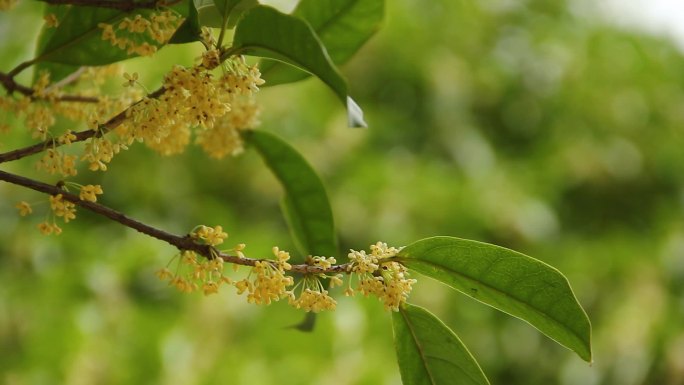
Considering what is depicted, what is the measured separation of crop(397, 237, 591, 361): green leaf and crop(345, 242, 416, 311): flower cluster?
0.06 feet

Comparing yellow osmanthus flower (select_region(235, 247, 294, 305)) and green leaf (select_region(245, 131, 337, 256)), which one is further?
green leaf (select_region(245, 131, 337, 256))

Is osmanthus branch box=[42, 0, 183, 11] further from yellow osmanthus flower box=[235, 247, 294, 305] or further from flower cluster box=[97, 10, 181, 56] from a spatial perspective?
yellow osmanthus flower box=[235, 247, 294, 305]

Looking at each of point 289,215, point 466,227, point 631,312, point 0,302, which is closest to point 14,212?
point 0,302

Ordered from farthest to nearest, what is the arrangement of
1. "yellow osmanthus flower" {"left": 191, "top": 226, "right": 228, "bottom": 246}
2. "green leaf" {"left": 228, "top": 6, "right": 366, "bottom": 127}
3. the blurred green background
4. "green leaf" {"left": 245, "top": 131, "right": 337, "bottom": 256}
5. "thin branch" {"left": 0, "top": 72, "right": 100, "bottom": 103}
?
the blurred green background, "green leaf" {"left": 245, "top": 131, "right": 337, "bottom": 256}, "thin branch" {"left": 0, "top": 72, "right": 100, "bottom": 103}, "yellow osmanthus flower" {"left": 191, "top": 226, "right": 228, "bottom": 246}, "green leaf" {"left": 228, "top": 6, "right": 366, "bottom": 127}

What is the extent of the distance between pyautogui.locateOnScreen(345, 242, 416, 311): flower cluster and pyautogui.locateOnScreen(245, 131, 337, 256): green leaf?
0.22 m

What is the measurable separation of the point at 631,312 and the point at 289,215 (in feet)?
7.37

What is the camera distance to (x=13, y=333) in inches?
86.4

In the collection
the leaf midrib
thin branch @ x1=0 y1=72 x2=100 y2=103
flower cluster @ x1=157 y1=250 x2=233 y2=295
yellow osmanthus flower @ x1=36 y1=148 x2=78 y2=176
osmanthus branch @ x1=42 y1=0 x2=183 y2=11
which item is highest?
osmanthus branch @ x1=42 y1=0 x2=183 y2=11

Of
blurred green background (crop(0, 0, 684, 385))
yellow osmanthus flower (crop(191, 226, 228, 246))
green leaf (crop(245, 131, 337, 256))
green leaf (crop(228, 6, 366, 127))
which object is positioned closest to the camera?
green leaf (crop(228, 6, 366, 127))

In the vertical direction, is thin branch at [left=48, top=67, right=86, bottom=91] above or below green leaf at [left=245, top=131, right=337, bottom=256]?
above

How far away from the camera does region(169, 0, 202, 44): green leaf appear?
2.26 ft

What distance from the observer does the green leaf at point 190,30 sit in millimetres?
688

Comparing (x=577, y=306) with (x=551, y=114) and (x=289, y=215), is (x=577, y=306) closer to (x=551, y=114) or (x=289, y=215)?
(x=289, y=215)

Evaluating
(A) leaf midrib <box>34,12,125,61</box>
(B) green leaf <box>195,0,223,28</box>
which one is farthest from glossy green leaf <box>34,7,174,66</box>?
(B) green leaf <box>195,0,223,28</box>
